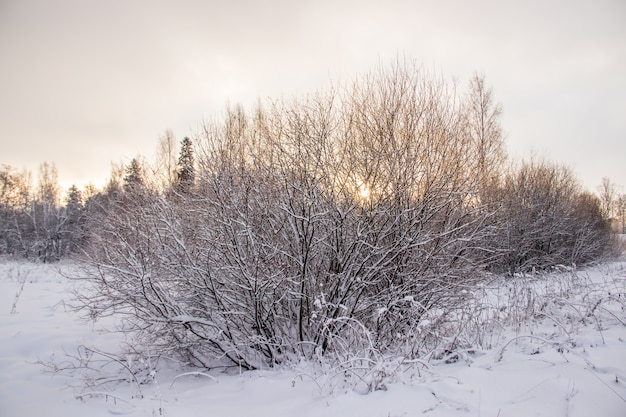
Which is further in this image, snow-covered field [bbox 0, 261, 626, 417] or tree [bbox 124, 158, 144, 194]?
tree [bbox 124, 158, 144, 194]

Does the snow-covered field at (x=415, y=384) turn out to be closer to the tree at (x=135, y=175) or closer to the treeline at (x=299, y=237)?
the treeline at (x=299, y=237)

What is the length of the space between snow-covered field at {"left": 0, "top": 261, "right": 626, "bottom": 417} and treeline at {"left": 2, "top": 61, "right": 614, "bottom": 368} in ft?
1.60

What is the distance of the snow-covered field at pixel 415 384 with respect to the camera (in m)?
2.29

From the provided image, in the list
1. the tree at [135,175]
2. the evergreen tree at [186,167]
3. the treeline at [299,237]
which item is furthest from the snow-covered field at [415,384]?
the evergreen tree at [186,167]

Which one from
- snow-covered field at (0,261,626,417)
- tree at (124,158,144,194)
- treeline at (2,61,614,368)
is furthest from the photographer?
tree at (124,158,144,194)

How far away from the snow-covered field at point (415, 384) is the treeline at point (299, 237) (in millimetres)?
488

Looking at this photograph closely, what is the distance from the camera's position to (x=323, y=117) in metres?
4.54

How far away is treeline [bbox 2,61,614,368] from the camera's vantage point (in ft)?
13.0

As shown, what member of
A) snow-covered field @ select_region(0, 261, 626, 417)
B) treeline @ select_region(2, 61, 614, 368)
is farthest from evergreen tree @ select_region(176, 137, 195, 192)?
snow-covered field @ select_region(0, 261, 626, 417)

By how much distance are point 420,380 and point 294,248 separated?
221cm

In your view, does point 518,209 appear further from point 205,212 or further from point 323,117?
point 205,212

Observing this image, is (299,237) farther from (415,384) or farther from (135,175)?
(135,175)

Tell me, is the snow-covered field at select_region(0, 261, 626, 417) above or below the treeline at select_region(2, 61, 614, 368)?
below

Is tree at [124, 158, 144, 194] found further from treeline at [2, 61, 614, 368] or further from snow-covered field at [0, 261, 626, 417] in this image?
snow-covered field at [0, 261, 626, 417]
